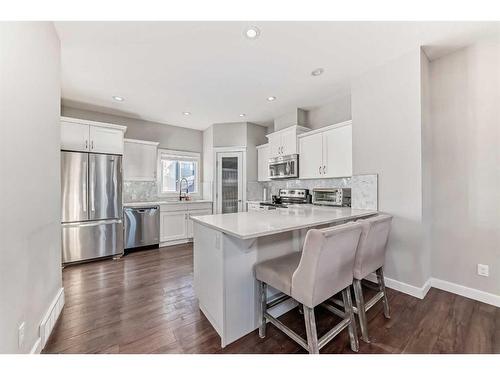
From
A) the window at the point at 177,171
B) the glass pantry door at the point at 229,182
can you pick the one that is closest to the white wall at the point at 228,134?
the glass pantry door at the point at 229,182

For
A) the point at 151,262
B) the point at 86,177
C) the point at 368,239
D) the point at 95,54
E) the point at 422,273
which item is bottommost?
the point at 151,262

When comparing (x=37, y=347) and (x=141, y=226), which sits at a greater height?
(x=141, y=226)

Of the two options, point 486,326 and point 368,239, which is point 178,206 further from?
point 486,326

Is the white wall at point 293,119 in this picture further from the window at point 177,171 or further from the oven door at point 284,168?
the window at point 177,171

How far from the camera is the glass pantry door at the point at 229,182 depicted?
4695mm

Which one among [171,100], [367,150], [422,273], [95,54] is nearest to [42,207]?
[95,54]

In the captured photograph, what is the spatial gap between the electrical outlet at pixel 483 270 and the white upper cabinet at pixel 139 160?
15.9 ft

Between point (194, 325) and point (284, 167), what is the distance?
290 centimetres

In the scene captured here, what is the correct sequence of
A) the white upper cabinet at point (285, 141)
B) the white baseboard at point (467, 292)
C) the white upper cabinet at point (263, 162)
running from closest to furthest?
the white baseboard at point (467, 292), the white upper cabinet at point (285, 141), the white upper cabinet at point (263, 162)

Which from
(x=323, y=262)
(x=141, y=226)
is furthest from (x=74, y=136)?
(x=323, y=262)

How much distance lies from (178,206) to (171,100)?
198 cm

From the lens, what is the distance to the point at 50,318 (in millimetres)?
1630

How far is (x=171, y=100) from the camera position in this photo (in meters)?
3.36

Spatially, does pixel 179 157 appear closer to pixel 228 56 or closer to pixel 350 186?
pixel 228 56
